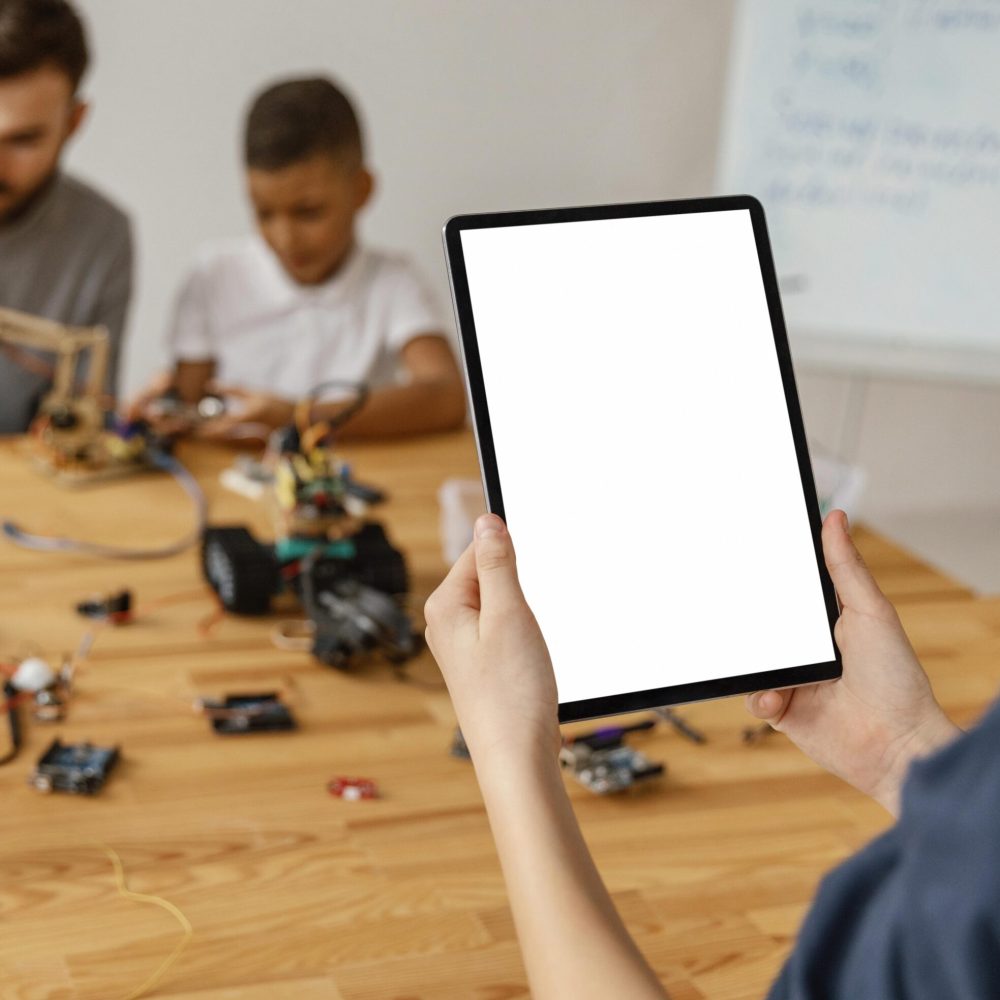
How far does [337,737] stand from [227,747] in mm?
89

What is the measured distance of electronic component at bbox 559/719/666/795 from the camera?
96cm

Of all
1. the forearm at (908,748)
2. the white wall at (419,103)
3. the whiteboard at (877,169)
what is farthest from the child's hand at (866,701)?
the white wall at (419,103)

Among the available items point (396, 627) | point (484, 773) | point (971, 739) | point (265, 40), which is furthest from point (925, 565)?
point (265, 40)

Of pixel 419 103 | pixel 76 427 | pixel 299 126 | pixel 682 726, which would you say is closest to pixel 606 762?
pixel 682 726

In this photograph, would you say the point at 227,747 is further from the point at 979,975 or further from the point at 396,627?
the point at 979,975

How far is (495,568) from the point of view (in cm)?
67

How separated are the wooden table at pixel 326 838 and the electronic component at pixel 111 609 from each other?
14mm

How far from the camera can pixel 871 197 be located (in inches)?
99.3

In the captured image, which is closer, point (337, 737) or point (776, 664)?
point (776, 664)

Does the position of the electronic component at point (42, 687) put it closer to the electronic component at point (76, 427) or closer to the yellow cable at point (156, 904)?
the yellow cable at point (156, 904)

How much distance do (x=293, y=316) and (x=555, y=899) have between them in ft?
5.97

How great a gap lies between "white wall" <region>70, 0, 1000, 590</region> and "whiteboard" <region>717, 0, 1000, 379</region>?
1.81 ft

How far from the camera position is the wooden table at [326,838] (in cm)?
76

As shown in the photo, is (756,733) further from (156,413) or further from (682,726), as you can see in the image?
(156,413)
